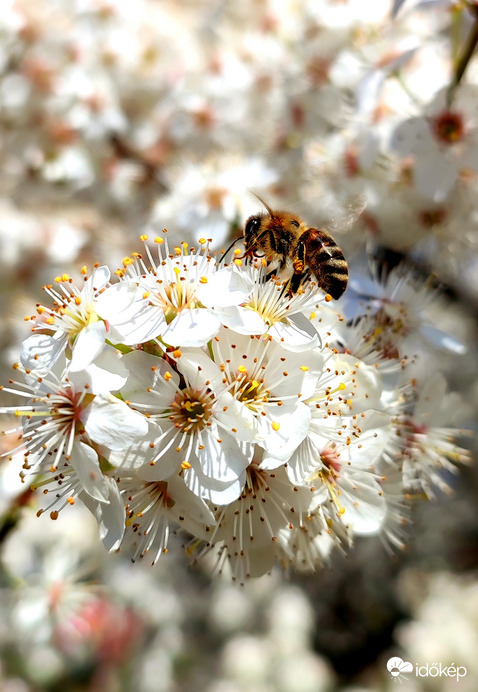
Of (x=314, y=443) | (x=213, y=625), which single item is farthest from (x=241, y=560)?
(x=213, y=625)

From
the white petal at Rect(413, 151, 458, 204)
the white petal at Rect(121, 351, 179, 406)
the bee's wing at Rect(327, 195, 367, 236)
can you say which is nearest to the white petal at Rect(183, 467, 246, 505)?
the white petal at Rect(121, 351, 179, 406)

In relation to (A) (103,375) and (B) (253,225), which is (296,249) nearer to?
(B) (253,225)

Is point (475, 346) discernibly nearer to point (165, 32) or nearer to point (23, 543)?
point (165, 32)

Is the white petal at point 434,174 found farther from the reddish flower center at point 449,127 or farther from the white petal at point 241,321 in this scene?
the white petal at point 241,321

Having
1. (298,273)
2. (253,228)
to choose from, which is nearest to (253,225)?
(253,228)

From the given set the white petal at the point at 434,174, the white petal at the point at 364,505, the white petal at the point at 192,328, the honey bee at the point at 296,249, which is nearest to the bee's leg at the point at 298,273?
the honey bee at the point at 296,249

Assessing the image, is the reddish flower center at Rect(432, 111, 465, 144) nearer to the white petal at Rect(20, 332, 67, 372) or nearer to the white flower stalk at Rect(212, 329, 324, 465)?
the white flower stalk at Rect(212, 329, 324, 465)
